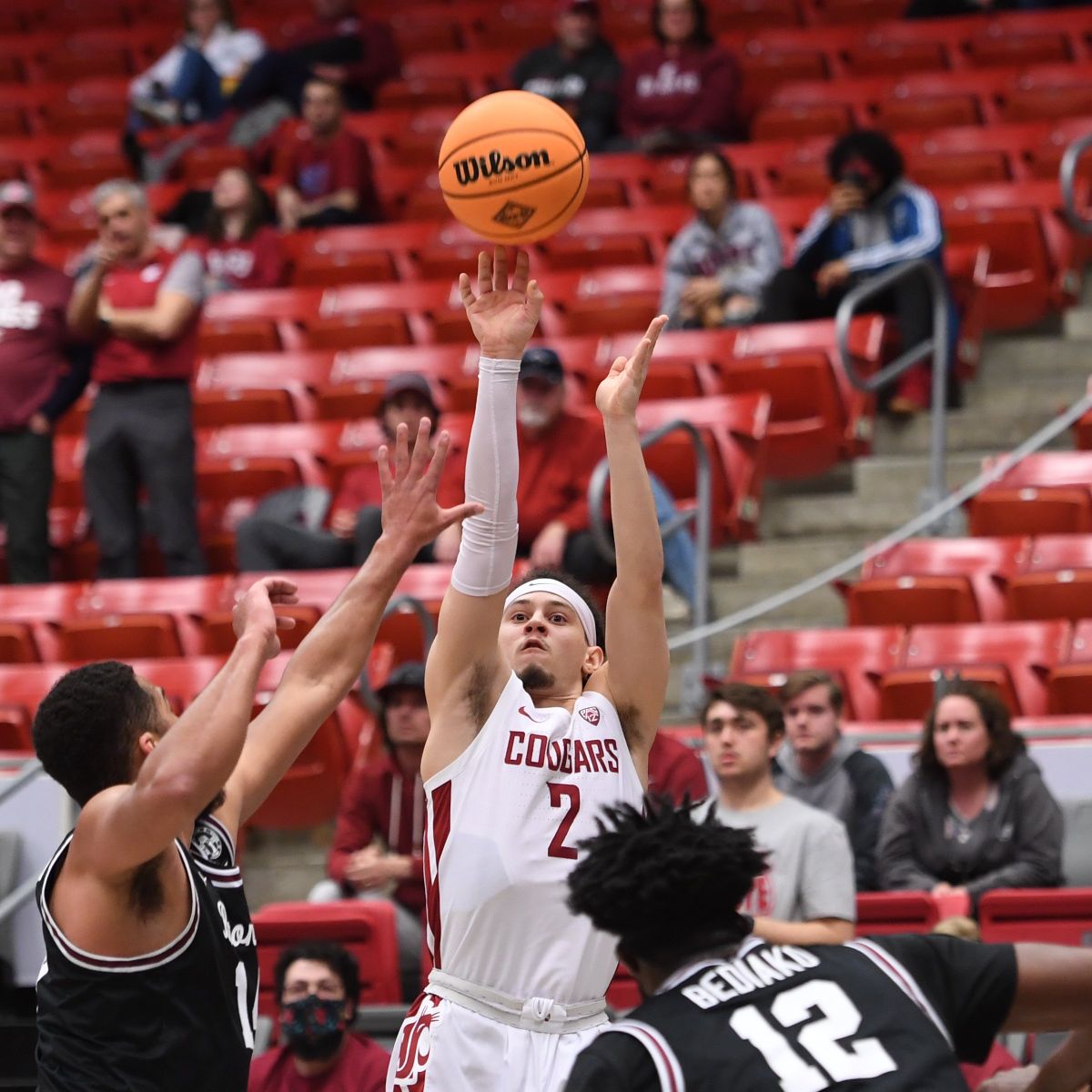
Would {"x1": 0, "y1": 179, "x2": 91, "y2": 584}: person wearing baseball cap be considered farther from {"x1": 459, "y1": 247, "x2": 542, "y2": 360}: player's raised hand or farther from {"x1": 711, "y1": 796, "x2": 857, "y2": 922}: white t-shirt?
{"x1": 459, "y1": 247, "x2": 542, "y2": 360}: player's raised hand

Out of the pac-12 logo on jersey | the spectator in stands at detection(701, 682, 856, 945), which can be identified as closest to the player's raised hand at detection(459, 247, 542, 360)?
the pac-12 logo on jersey

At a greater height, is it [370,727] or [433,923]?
[370,727]

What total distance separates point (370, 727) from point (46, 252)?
218 inches

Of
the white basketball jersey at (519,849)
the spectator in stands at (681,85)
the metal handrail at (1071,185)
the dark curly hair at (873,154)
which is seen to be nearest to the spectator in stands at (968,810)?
the white basketball jersey at (519,849)

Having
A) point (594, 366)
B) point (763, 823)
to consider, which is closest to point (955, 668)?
point (763, 823)

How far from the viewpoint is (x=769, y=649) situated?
8.11 metres

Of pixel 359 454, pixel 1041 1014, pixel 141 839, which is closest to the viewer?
pixel 1041 1014

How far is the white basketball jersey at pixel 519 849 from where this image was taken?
13.7ft

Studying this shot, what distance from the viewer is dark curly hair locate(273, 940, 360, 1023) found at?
6.00 metres

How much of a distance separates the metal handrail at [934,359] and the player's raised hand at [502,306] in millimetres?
4492

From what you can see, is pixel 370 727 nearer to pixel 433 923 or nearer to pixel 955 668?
pixel 955 668

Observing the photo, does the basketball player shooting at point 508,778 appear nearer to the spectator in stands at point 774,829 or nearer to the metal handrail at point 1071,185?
the spectator in stands at point 774,829

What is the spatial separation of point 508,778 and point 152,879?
0.80 meters

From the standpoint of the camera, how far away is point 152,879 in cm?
373
